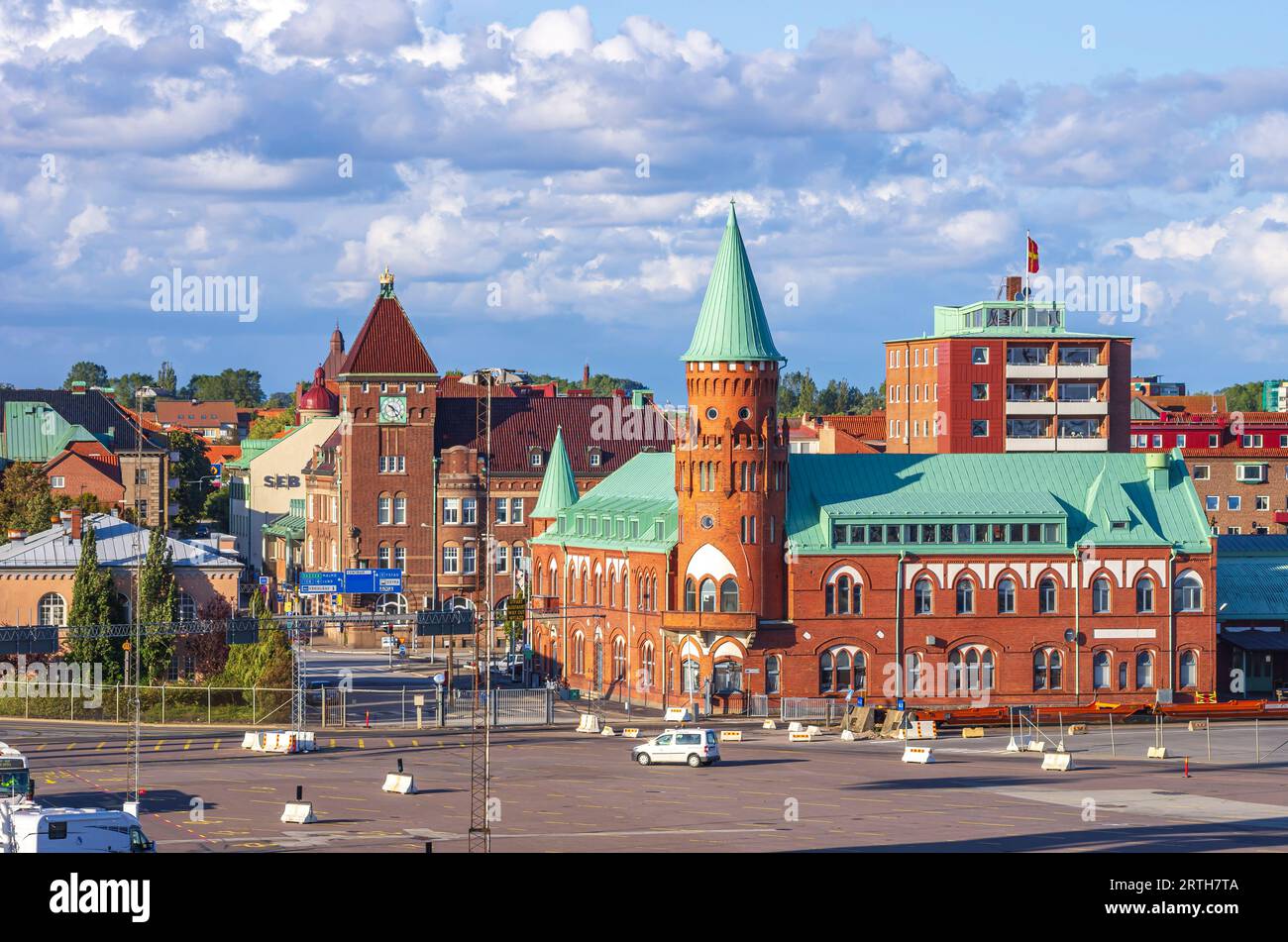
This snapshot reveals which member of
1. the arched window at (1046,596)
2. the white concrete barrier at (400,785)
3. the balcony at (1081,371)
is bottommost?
the white concrete barrier at (400,785)

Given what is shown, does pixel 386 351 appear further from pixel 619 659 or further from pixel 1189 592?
pixel 1189 592

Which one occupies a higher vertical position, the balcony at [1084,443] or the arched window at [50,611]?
the balcony at [1084,443]

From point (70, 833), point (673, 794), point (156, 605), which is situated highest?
point (156, 605)

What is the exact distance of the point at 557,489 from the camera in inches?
4968

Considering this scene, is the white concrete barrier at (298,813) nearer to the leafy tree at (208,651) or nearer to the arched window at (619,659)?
the leafy tree at (208,651)

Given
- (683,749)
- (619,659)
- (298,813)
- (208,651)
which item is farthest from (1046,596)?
(298,813)

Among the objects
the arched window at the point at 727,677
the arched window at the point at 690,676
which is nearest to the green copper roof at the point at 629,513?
the arched window at the point at 690,676

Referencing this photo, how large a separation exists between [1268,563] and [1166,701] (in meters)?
16.5

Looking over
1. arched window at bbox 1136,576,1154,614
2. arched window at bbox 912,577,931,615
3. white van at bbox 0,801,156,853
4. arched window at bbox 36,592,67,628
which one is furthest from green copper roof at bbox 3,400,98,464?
white van at bbox 0,801,156,853

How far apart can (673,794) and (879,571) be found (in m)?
33.6

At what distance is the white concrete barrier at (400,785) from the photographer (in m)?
72.2

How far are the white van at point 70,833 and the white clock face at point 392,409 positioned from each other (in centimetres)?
9033
